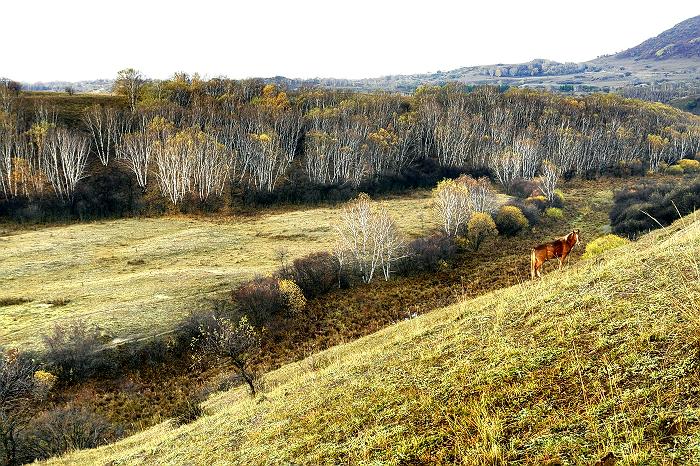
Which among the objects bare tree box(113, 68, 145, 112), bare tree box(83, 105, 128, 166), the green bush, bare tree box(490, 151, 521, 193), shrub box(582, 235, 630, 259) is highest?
bare tree box(113, 68, 145, 112)

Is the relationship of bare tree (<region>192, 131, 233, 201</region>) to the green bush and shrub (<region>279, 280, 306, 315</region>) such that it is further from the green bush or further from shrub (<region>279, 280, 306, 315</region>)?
the green bush

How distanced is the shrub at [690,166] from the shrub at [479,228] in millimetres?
83968

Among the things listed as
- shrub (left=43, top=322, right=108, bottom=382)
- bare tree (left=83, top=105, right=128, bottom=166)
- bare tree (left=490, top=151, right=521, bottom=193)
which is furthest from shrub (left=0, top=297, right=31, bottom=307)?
bare tree (left=490, top=151, right=521, bottom=193)

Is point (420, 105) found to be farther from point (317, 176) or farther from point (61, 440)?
point (61, 440)

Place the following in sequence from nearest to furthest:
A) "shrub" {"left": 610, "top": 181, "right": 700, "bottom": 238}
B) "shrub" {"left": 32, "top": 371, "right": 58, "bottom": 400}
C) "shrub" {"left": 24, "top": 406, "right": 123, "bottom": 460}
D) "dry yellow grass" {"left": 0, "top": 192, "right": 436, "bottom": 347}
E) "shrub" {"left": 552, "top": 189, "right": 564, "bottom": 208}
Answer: "shrub" {"left": 24, "top": 406, "right": 123, "bottom": 460}
"shrub" {"left": 32, "top": 371, "right": 58, "bottom": 400}
"dry yellow grass" {"left": 0, "top": 192, "right": 436, "bottom": 347}
"shrub" {"left": 610, "top": 181, "right": 700, "bottom": 238}
"shrub" {"left": 552, "top": 189, "right": 564, "bottom": 208}

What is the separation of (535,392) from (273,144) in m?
83.0

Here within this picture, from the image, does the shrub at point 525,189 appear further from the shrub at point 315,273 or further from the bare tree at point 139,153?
the bare tree at point 139,153

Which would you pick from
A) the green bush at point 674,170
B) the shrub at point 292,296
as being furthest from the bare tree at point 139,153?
the green bush at point 674,170

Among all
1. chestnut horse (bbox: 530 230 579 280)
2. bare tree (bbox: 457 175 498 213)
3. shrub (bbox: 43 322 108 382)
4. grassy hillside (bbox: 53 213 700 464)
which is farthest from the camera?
bare tree (bbox: 457 175 498 213)

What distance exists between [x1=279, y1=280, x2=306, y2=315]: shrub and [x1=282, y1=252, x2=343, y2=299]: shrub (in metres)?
2.47

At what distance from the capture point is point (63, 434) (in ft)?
76.1

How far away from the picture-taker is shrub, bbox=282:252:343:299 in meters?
48.0

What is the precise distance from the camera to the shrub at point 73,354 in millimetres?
32719

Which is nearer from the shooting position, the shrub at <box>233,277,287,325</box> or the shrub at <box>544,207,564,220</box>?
the shrub at <box>233,277,287,325</box>
